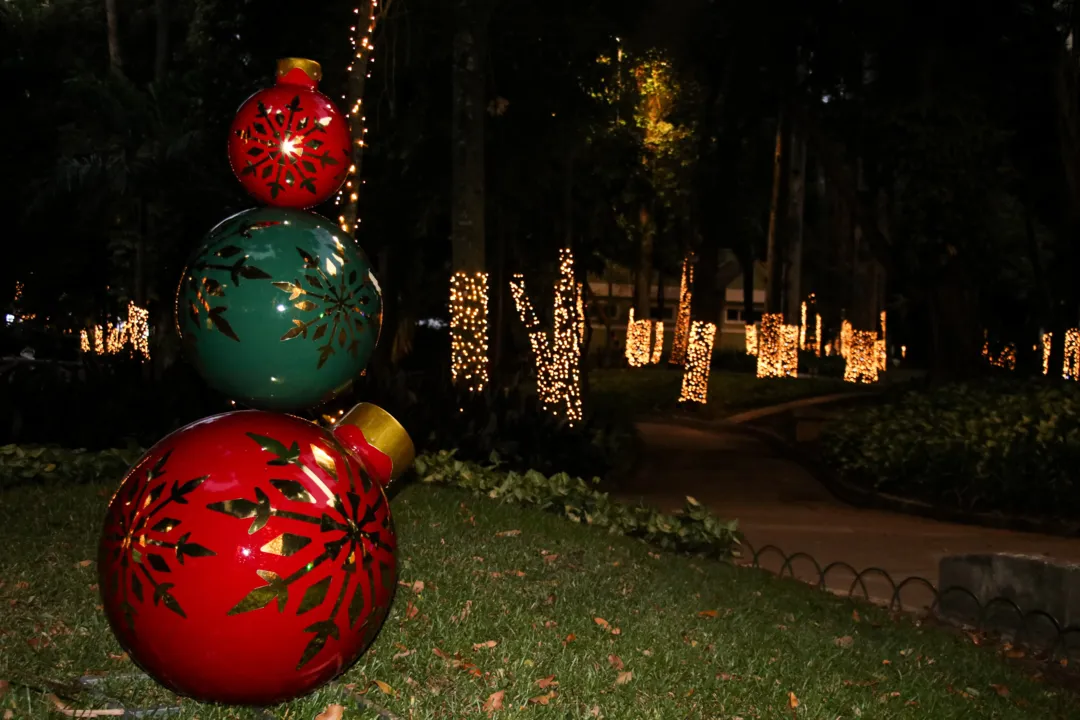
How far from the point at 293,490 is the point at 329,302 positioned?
70cm

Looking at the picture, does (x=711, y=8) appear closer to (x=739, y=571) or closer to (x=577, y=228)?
(x=577, y=228)

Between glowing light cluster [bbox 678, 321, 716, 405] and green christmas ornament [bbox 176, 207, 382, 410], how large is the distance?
26570 mm

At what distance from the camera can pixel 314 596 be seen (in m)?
3.89

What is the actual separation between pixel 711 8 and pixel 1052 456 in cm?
1523

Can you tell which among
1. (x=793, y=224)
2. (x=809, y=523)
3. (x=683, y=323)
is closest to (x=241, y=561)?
(x=809, y=523)

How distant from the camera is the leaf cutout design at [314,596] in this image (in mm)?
3869

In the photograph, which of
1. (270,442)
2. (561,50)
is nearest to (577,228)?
(561,50)

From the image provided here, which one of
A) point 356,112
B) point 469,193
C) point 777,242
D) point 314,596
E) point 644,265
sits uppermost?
point 777,242

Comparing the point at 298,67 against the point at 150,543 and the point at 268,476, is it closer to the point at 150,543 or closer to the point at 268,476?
the point at 268,476

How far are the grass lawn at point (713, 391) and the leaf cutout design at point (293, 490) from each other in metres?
27.3

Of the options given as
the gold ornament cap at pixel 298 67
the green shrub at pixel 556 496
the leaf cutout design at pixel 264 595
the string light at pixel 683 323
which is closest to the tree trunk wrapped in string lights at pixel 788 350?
the string light at pixel 683 323

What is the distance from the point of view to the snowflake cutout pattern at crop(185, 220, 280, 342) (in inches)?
162

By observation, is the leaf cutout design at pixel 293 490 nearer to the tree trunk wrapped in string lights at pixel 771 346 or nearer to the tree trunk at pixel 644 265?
the tree trunk wrapped in string lights at pixel 771 346

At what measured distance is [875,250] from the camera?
2503 cm
